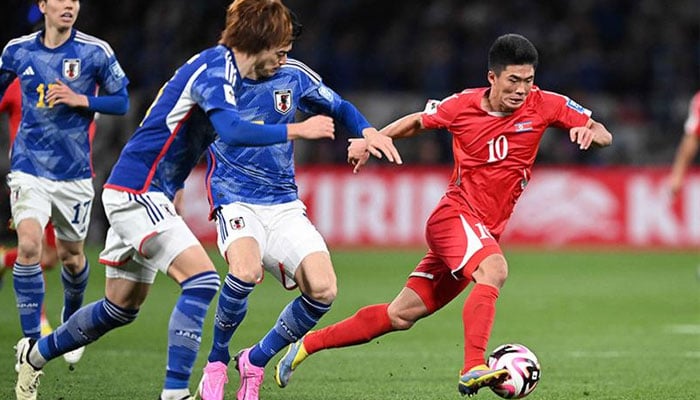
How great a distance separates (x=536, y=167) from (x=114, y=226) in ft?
46.1

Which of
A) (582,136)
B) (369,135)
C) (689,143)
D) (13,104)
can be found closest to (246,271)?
(369,135)

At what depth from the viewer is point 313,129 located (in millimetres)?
5988

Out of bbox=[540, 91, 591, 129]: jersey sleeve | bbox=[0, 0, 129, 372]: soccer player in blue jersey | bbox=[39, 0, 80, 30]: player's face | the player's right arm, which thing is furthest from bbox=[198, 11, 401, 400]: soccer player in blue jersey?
bbox=[39, 0, 80, 30]: player's face

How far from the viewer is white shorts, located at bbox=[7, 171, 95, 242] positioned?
27.2 feet

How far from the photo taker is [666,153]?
68.3ft

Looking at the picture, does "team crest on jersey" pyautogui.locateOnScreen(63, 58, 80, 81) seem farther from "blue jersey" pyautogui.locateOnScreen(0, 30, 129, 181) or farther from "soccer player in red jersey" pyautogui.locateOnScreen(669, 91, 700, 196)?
"soccer player in red jersey" pyautogui.locateOnScreen(669, 91, 700, 196)

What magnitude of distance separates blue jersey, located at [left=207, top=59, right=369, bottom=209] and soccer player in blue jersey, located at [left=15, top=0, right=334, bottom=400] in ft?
2.37

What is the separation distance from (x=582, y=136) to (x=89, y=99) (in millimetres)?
3332

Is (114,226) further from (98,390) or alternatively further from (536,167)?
(536,167)

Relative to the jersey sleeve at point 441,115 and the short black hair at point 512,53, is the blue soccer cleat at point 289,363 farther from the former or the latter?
the short black hair at point 512,53

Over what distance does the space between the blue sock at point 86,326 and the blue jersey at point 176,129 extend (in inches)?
28.7

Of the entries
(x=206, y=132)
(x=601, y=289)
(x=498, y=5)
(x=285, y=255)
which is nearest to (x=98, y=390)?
(x=285, y=255)

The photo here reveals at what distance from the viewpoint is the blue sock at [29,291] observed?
801cm

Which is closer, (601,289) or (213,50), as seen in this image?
(213,50)
